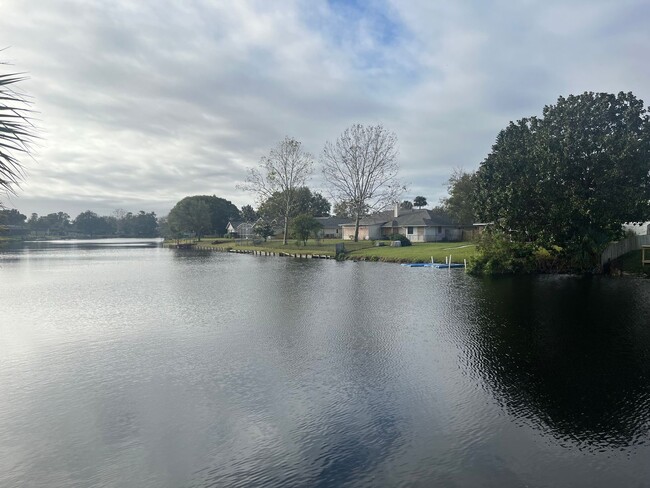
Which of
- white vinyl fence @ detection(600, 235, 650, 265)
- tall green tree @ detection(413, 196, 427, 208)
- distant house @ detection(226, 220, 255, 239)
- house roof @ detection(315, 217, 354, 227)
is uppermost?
tall green tree @ detection(413, 196, 427, 208)

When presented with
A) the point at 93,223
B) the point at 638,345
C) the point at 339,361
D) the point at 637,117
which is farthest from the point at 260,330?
the point at 93,223

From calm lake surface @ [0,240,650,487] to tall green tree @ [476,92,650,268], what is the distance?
421 inches

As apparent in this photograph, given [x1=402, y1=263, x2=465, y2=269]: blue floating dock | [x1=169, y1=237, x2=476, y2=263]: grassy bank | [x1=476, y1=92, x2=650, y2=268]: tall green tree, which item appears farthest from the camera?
[x1=169, y1=237, x2=476, y2=263]: grassy bank

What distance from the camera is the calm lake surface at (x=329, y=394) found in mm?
7789

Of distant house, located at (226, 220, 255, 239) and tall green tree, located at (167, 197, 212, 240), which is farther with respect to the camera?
distant house, located at (226, 220, 255, 239)

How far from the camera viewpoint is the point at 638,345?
14570 millimetres

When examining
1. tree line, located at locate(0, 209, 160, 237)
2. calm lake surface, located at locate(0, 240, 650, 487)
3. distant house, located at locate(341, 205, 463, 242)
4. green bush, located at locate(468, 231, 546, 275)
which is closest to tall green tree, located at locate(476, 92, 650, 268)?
green bush, located at locate(468, 231, 546, 275)

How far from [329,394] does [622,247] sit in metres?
35.8

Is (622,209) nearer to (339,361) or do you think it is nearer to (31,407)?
(339,361)

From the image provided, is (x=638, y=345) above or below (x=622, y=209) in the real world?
below

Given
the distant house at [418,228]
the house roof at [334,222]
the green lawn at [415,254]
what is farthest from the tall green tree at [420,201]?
the green lawn at [415,254]

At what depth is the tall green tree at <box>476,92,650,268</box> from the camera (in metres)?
30.6

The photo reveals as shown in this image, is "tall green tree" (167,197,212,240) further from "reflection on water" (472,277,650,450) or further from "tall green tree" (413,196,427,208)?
"reflection on water" (472,277,650,450)

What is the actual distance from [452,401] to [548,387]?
263cm
